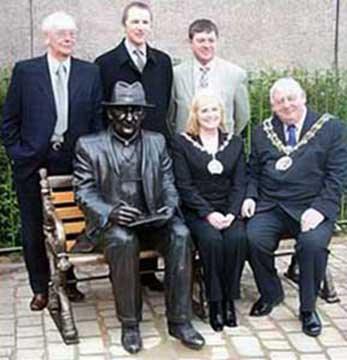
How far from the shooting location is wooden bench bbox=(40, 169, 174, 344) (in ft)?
17.6

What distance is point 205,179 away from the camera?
18.8ft

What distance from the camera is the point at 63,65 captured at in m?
5.64

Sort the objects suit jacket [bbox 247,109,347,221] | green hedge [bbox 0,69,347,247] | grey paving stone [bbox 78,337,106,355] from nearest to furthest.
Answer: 1. grey paving stone [bbox 78,337,106,355]
2. suit jacket [bbox 247,109,347,221]
3. green hedge [bbox 0,69,347,247]

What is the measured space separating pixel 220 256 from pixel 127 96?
1.15 m

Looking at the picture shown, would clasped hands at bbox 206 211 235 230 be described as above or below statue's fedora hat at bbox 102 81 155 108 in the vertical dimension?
below

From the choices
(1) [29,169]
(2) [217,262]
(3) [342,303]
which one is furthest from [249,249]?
(1) [29,169]

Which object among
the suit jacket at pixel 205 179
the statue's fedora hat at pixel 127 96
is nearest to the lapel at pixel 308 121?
the suit jacket at pixel 205 179

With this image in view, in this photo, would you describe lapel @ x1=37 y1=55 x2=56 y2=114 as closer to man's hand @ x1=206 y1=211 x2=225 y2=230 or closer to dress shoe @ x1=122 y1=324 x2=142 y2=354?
man's hand @ x1=206 y1=211 x2=225 y2=230

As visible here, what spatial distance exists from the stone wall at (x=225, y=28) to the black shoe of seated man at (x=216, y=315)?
3497 millimetres

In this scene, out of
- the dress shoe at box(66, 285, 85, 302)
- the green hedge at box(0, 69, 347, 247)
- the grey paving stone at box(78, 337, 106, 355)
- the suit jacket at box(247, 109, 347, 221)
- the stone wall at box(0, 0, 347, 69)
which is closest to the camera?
the grey paving stone at box(78, 337, 106, 355)

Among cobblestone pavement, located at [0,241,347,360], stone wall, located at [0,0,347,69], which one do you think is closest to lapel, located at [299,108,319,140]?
cobblestone pavement, located at [0,241,347,360]

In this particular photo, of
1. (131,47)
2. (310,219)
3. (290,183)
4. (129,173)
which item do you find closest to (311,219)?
(310,219)

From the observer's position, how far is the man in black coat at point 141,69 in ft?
19.3

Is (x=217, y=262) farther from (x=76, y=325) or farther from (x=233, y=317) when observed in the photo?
(x=76, y=325)
